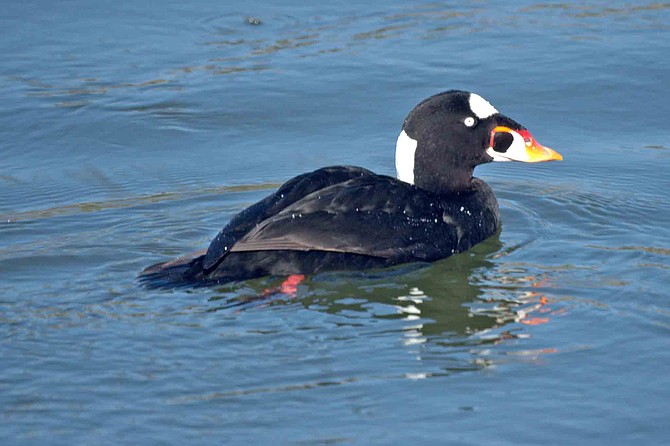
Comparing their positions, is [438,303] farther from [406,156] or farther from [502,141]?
[502,141]

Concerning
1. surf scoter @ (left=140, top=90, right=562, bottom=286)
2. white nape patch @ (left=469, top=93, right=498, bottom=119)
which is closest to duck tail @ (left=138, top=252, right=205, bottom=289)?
surf scoter @ (left=140, top=90, right=562, bottom=286)

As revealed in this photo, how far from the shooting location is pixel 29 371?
5156mm

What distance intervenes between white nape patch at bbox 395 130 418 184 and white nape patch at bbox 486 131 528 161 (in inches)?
17.8

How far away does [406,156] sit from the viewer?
7074 mm

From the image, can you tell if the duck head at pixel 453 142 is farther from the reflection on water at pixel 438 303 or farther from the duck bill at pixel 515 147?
the reflection on water at pixel 438 303

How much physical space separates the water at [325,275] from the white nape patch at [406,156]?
2.05 feet

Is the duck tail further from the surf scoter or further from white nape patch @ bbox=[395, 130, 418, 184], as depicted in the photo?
white nape patch @ bbox=[395, 130, 418, 184]

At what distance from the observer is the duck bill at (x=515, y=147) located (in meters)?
7.13

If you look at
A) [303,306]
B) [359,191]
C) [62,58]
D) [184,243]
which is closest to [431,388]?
[303,306]

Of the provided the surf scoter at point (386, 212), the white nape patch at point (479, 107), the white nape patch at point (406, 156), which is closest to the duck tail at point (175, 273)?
the surf scoter at point (386, 212)

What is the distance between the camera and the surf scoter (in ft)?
20.2

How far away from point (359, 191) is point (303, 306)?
81 cm

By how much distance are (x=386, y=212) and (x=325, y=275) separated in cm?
47

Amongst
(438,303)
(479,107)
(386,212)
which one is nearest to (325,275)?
(386,212)
